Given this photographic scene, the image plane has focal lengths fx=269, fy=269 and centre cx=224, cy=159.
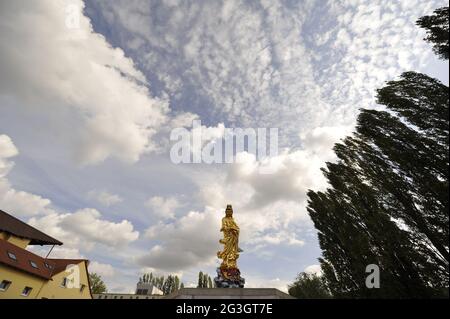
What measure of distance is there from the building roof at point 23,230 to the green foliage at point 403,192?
97.0ft

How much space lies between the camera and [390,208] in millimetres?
10445

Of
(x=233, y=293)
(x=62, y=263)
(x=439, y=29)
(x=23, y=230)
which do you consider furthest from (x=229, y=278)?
(x=23, y=230)

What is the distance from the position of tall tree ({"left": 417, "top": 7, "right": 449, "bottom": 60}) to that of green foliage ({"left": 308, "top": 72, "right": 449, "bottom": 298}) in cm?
104

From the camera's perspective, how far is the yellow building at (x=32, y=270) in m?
21.6

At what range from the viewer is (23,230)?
1107 inches

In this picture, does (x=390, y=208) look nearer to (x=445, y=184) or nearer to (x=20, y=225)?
(x=445, y=184)

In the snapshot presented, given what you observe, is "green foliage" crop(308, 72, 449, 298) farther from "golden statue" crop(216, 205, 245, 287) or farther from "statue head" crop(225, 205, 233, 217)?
"statue head" crop(225, 205, 233, 217)

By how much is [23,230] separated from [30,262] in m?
5.20

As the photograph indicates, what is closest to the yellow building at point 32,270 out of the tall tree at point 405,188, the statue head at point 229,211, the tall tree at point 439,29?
the statue head at point 229,211

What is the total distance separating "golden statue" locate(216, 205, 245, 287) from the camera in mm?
18600

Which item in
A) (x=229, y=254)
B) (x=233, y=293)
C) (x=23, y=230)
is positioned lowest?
(x=233, y=293)

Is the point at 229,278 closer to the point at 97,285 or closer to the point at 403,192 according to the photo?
the point at 403,192
